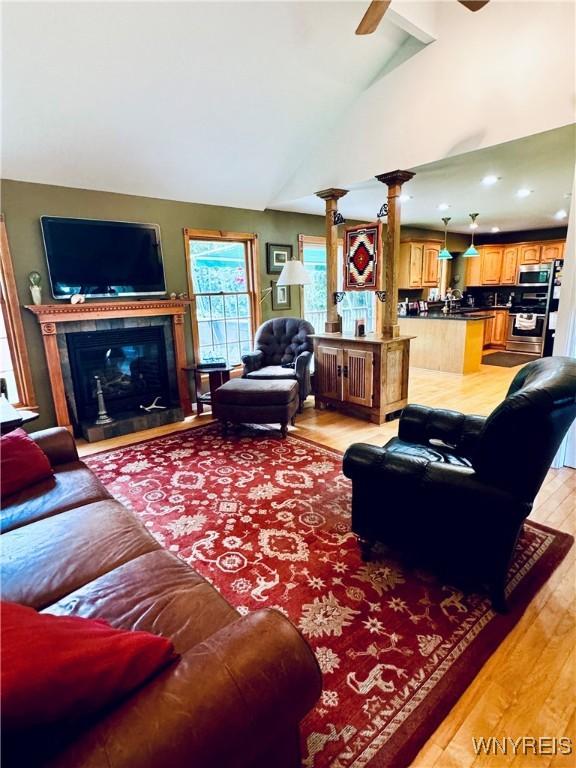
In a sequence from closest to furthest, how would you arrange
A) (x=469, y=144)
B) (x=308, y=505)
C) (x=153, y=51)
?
1. (x=308, y=505)
2. (x=153, y=51)
3. (x=469, y=144)

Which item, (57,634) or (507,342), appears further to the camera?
(507,342)

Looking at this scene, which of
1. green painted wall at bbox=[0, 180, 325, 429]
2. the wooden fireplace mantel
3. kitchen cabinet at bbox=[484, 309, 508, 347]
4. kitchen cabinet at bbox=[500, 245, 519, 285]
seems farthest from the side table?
kitchen cabinet at bbox=[500, 245, 519, 285]

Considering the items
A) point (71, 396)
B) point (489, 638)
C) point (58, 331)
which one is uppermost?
point (58, 331)

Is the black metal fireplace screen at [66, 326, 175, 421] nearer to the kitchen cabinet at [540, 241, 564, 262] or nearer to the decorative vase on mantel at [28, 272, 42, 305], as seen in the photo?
the decorative vase on mantel at [28, 272, 42, 305]

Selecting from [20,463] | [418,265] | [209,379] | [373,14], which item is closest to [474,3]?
[373,14]

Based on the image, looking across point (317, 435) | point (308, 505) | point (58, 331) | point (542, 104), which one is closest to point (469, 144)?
point (542, 104)

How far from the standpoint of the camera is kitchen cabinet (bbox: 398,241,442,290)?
7.20 metres

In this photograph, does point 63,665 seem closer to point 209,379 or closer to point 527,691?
point 527,691

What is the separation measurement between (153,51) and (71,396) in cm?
295

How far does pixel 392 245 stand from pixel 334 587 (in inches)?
124

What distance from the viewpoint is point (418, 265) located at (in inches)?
291

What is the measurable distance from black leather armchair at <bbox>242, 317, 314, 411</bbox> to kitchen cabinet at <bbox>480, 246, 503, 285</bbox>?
19.0 feet

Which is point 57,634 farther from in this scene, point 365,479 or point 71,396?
point 71,396

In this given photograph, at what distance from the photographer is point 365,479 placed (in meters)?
1.91
